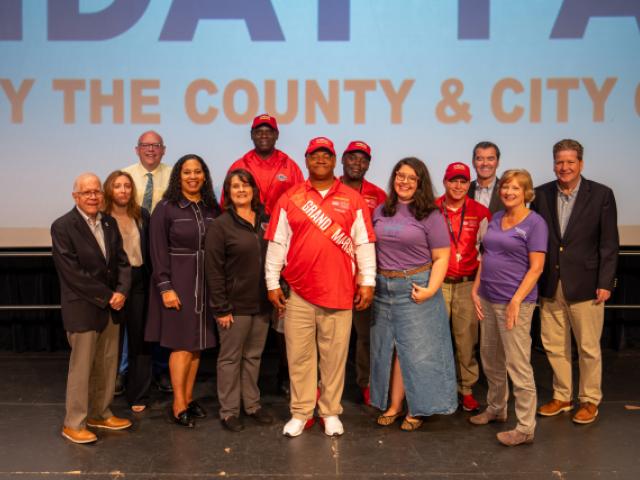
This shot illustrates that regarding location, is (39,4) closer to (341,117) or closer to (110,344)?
(341,117)

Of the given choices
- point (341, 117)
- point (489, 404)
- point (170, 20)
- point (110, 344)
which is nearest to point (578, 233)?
point (489, 404)

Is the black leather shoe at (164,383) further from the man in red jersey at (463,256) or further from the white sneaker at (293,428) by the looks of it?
the man in red jersey at (463,256)

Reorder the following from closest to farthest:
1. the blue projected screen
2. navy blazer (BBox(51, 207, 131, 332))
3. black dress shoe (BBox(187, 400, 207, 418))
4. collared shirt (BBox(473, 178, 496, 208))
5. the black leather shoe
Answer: navy blazer (BBox(51, 207, 131, 332))
black dress shoe (BBox(187, 400, 207, 418))
collared shirt (BBox(473, 178, 496, 208))
the black leather shoe
the blue projected screen

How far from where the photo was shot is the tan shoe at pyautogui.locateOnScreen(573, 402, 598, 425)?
10.2 ft

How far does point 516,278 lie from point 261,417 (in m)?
1.42

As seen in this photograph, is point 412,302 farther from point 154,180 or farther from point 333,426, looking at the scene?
point 154,180

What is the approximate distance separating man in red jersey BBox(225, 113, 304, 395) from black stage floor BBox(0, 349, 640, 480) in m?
0.77

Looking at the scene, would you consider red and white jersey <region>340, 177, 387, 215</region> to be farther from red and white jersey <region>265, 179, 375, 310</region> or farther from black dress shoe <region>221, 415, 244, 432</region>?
black dress shoe <region>221, 415, 244, 432</region>

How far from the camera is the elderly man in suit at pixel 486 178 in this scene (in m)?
3.43

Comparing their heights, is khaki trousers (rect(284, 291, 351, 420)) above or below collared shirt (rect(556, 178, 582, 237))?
below

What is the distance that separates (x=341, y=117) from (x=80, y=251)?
2076mm

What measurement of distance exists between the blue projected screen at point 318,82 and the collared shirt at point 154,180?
472 millimetres

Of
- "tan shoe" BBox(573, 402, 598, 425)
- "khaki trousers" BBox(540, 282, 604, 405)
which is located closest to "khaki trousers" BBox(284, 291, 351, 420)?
"khaki trousers" BBox(540, 282, 604, 405)

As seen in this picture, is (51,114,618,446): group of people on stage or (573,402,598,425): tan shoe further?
(573,402,598,425): tan shoe
